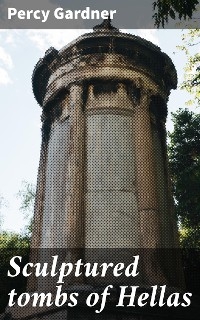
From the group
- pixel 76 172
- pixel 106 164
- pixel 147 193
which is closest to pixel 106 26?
pixel 106 164

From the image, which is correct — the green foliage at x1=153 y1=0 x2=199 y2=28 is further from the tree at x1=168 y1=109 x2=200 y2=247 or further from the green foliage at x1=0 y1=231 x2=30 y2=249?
the green foliage at x1=0 y1=231 x2=30 y2=249

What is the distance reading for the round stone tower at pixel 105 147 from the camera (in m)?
9.21

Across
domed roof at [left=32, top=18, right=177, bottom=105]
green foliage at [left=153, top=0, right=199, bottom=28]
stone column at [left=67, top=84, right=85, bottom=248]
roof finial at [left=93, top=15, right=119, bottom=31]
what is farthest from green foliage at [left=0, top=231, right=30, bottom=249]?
green foliage at [left=153, top=0, right=199, bottom=28]

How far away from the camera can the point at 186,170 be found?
63.7 ft

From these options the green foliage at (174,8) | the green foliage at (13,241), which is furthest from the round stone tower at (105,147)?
the green foliage at (13,241)

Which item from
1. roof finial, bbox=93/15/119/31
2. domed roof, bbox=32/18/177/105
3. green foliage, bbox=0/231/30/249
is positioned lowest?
green foliage, bbox=0/231/30/249

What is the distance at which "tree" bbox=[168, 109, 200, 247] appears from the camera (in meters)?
18.9

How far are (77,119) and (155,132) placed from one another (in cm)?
261

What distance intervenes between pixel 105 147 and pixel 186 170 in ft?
33.3

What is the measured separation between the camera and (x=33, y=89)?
1355 centimetres

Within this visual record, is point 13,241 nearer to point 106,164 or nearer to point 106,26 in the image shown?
point 106,26

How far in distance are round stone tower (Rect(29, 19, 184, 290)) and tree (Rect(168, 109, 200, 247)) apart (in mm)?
7356

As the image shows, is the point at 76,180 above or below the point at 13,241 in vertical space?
below

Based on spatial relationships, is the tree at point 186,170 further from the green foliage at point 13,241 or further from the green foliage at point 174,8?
the green foliage at point 174,8
